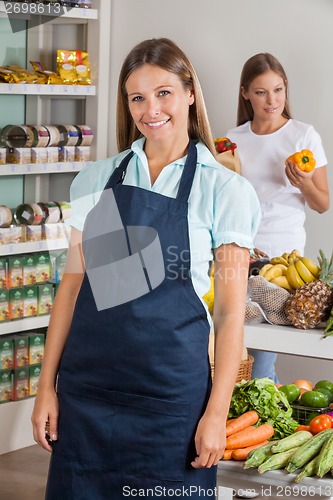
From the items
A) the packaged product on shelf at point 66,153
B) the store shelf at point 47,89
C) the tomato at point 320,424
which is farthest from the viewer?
the packaged product on shelf at point 66,153

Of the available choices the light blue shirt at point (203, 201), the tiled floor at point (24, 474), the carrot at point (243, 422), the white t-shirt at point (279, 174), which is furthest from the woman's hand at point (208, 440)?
the white t-shirt at point (279, 174)

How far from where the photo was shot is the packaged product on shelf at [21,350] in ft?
13.9

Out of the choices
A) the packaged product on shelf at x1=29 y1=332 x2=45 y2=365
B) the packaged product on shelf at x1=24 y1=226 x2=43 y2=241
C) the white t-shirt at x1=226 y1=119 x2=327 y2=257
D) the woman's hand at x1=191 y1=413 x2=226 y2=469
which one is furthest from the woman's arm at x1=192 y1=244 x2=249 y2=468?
the packaged product on shelf at x1=29 y1=332 x2=45 y2=365

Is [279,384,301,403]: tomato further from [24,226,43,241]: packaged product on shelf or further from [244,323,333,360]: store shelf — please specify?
[24,226,43,241]: packaged product on shelf

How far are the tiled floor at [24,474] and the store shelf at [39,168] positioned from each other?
1.33m

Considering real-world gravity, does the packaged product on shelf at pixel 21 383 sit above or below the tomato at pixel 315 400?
below

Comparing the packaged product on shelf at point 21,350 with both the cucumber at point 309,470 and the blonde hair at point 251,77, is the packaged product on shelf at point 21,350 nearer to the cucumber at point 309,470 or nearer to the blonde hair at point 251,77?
the blonde hair at point 251,77

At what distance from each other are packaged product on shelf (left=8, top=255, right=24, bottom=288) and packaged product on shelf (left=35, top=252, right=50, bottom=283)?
10 centimetres

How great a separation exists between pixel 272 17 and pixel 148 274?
2980mm

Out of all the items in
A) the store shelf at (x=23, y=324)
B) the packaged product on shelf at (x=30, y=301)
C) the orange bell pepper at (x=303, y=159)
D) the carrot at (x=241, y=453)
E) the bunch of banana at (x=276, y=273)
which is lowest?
the store shelf at (x=23, y=324)

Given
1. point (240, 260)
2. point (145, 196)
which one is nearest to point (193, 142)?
point (145, 196)

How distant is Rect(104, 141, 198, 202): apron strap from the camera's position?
5.67ft

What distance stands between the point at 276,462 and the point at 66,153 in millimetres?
2632

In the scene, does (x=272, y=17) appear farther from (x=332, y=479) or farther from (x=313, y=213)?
(x=332, y=479)
